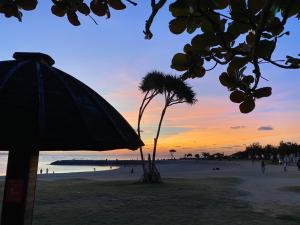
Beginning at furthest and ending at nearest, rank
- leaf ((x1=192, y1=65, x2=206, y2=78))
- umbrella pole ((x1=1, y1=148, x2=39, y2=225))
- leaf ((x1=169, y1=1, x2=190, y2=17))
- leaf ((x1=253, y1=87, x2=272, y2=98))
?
umbrella pole ((x1=1, y1=148, x2=39, y2=225))
leaf ((x1=192, y1=65, x2=206, y2=78))
leaf ((x1=253, y1=87, x2=272, y2=98))
leaf ((x1=169, y1=1, x2=190, y2=17))

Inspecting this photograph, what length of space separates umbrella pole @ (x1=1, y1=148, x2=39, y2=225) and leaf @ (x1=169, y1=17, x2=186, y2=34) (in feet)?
7.46

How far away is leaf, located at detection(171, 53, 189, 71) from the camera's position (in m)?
2.06

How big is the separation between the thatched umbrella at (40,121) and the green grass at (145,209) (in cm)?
662

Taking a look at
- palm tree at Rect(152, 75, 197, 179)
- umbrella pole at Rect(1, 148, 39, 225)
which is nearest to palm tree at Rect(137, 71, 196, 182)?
palm tree at Rect(152, 75, 197, 179)

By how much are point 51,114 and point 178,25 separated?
1.69 meters

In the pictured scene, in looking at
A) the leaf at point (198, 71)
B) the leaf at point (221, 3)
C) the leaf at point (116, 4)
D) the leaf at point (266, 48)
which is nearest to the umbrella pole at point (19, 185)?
the leaf at point (116, 4)

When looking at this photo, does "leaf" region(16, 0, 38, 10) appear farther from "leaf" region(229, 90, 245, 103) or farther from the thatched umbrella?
the thatched umbrella

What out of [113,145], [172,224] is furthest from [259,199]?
[113,145]

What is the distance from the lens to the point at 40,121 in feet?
11.0

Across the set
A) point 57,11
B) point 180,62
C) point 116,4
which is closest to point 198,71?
point 180,62

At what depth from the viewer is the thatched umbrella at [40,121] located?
3.34 metres

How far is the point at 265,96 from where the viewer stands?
2.06 m

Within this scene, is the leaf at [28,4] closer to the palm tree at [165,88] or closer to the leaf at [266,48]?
the leaf at [266,48]

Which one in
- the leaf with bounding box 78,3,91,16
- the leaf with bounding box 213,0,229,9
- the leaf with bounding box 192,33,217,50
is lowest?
the leaf with bounding box 192,33,217,50
